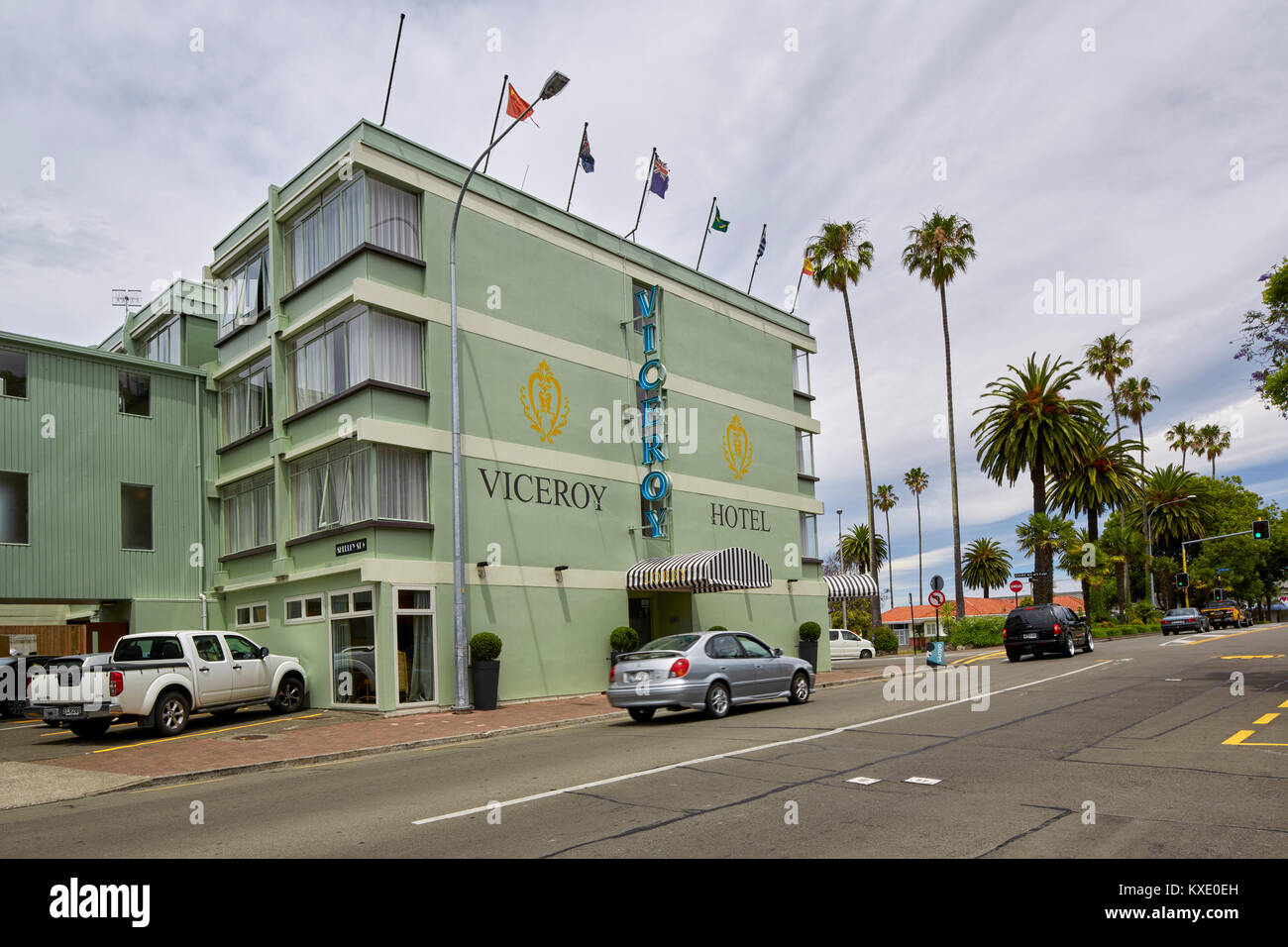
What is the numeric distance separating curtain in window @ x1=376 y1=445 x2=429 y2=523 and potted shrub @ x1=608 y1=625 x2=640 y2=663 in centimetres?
618

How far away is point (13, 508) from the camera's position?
23547 mm

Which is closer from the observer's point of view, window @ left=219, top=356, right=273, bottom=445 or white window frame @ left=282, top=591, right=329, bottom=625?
white window frame @ left=282, top=591, right=329, bottom=625

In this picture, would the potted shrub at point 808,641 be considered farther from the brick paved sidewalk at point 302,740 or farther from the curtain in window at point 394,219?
the curtain in window at point 394,219

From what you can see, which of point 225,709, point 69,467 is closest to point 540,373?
point 225,709

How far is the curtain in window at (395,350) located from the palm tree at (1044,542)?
3581 centimetres

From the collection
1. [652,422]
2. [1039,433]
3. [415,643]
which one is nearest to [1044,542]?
[1039,433]

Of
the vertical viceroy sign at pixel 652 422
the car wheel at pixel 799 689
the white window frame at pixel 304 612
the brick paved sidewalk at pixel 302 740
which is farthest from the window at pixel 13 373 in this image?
the car wheel at pixel 799 689

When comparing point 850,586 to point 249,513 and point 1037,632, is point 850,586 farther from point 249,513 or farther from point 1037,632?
point 249,513

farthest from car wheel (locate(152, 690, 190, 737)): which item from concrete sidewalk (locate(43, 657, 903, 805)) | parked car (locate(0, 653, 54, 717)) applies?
parked car (locate(0, 653, 54, 717))

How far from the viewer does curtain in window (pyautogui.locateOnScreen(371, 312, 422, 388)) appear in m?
21.0

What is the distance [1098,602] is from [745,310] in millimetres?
42177

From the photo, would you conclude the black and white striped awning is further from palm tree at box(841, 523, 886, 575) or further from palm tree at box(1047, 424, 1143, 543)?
palm tree at box(841, 523, 886, 575)

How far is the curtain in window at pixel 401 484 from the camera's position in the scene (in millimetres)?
20766

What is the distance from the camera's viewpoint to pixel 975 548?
94.8 meters
